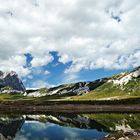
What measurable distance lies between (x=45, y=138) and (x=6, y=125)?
35.1 m

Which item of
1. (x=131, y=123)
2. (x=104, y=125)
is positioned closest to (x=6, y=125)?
(x=104, y=125)

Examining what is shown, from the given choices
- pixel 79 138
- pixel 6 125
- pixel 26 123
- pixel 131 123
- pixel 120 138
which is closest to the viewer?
pixel 120 138

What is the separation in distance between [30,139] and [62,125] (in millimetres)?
35692

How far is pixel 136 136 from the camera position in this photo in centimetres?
6216

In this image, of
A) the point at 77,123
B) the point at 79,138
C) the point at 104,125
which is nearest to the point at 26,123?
the point at 77,123

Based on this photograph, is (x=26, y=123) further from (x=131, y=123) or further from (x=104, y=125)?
(x=131, y=123)

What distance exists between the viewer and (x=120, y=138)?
59281 mm

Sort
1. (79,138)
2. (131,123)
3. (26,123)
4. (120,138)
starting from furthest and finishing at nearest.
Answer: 1. (26,123)
2. (131,123)
3. (79,138)
4. (120,138)

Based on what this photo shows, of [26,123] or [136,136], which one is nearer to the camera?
[136,136]

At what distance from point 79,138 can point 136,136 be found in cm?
2020

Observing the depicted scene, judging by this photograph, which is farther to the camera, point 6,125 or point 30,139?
point 6,125

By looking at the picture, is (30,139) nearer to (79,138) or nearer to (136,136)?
(79,138)

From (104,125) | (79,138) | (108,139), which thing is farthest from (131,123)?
(108,139)

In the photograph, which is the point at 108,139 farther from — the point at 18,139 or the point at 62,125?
the point at 62,125
